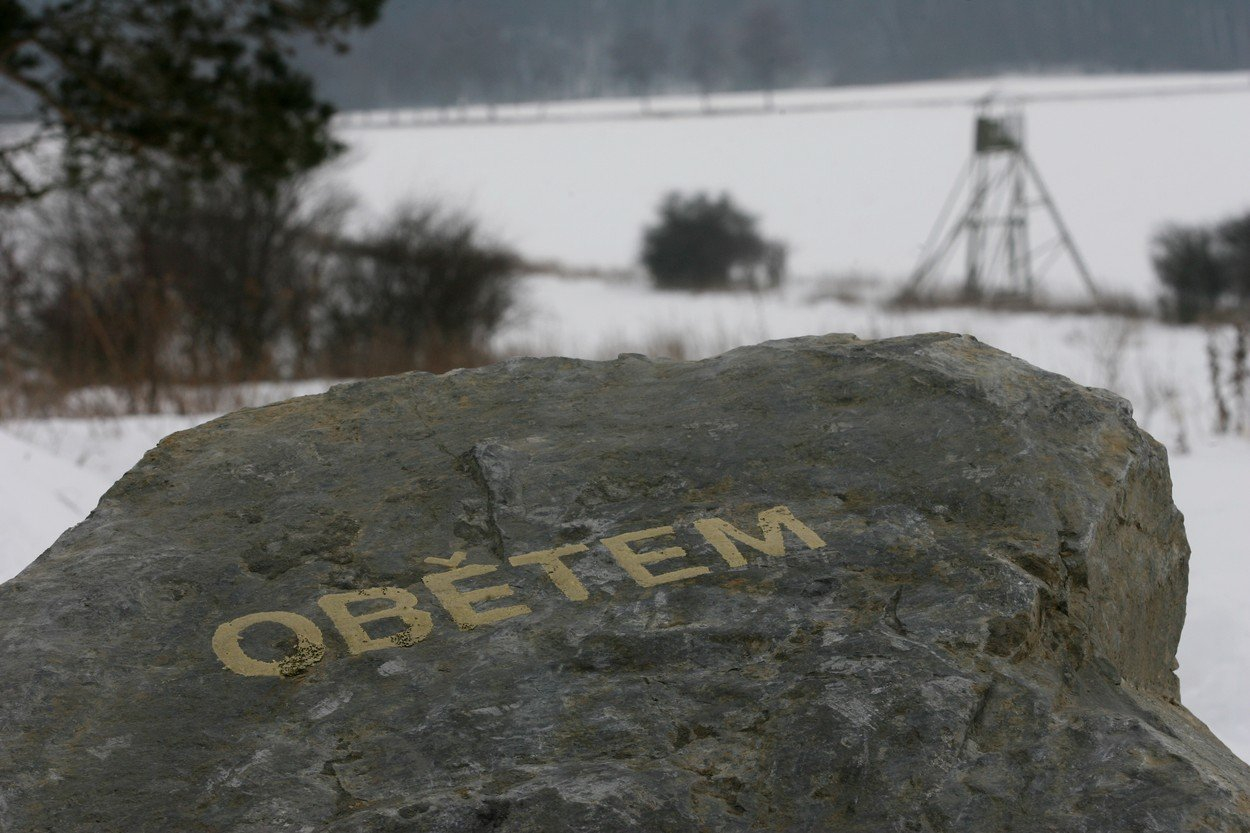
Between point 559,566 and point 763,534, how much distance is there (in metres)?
0.32

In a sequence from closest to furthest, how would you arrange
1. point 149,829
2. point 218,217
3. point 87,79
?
1. point 149,829
2. point 87,79
3. point 218,217

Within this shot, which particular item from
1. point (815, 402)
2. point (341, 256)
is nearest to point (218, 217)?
point (341, 256)

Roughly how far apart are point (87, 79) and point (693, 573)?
5.81 metres

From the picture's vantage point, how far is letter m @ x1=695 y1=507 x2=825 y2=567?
6.15 ft

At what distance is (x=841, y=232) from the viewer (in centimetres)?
2236

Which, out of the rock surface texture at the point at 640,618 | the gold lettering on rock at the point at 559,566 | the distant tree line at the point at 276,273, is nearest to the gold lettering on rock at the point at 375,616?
the rock surface texture at the point at 640,618

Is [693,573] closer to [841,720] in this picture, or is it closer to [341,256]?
[841,720]

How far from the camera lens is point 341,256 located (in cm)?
1308

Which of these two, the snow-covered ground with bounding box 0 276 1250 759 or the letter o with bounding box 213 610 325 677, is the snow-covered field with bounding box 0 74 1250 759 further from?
the letter o with bounding box 213 610 325 677

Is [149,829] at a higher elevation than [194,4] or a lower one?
lower

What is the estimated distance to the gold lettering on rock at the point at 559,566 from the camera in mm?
1826

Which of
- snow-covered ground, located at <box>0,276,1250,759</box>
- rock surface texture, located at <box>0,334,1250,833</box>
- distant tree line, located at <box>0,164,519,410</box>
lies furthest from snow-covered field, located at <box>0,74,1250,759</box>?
rock surface texture, located at <box>0,334,1250,833</box>

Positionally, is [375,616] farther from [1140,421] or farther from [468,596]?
[1140,421]

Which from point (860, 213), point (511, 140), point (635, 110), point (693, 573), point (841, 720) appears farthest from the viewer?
point (635, 110)
